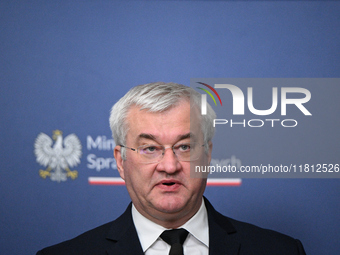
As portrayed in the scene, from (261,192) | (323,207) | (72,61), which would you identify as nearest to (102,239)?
(261,192)

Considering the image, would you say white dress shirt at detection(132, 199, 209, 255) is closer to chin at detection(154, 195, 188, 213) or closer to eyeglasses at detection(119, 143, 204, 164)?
chin at detection(154, 195, 188, 213)

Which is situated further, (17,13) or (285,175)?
(17,13)

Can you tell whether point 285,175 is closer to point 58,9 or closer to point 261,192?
point 261,192

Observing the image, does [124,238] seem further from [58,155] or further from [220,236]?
[58,155]

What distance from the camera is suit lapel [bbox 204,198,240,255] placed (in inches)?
54.7

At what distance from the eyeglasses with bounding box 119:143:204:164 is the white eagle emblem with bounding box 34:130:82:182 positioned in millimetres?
843

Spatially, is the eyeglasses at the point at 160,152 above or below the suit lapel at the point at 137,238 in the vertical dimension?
above

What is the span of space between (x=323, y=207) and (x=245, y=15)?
1.12m

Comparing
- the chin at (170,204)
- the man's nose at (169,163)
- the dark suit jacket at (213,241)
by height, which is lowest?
the dark suit jacket at (213,241)

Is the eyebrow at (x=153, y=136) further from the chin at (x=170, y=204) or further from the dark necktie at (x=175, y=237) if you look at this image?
the dark necktie at (x=175, y=237)

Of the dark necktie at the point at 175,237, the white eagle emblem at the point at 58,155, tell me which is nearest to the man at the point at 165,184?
the dark necktie at the point at 175,237

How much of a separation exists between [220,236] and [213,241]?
4cm

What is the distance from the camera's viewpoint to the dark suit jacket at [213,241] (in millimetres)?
1394

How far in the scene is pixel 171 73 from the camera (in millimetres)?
2061
